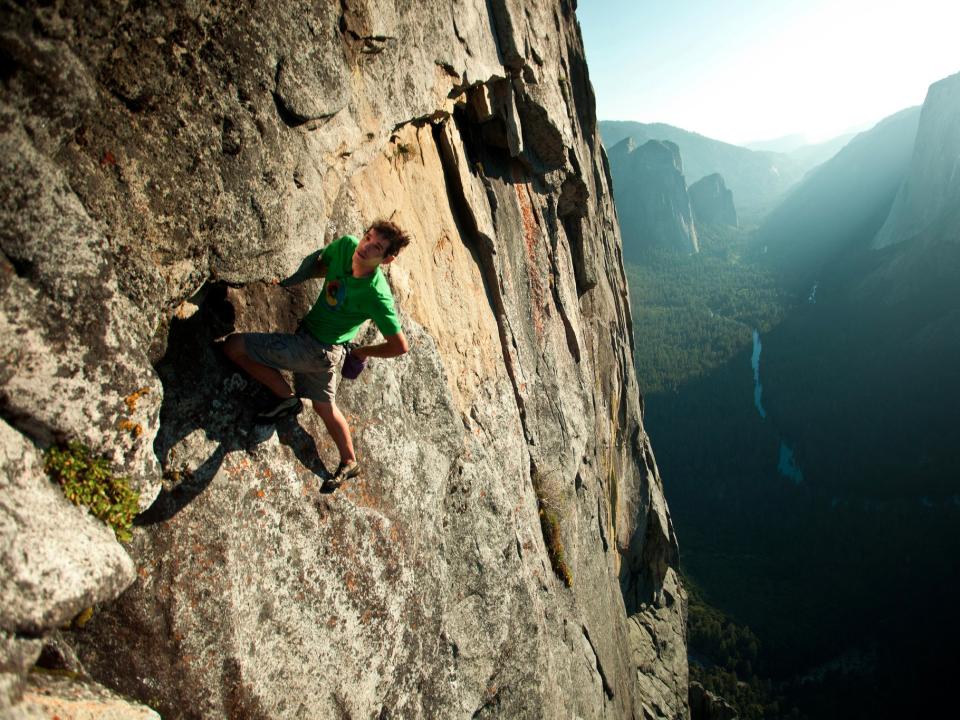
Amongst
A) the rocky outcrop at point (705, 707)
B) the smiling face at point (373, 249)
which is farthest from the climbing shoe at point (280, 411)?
the rocky outcrop at point (705, 707)

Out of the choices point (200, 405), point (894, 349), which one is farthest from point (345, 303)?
point (894, 349)

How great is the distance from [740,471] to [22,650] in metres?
113

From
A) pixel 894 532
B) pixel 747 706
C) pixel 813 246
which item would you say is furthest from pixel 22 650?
pixel 813 246

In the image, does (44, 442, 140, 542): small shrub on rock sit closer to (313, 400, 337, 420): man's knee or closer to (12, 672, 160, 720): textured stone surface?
(12, 672, 160, 720): textured stone surface

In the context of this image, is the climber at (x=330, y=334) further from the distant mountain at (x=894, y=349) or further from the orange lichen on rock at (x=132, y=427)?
the distant mountain at (x=894, y=349)

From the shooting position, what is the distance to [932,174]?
124 metres

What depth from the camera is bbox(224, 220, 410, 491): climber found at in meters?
4.96

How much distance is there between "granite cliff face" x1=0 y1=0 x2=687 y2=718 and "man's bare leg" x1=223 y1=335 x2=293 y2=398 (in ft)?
0.59

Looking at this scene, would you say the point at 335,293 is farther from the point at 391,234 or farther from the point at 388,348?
the point at 391,234

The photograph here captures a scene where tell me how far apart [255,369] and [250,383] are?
9.8 inches

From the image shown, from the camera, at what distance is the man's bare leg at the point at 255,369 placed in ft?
16.5

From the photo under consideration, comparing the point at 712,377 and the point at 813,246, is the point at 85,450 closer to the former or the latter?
the point at 712,377

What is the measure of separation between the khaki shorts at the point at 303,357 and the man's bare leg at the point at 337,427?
83 millimetres

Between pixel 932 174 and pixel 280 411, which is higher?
pixel 280 411
